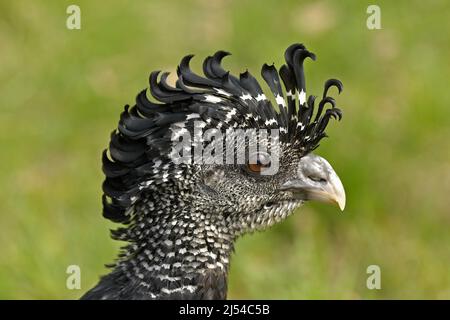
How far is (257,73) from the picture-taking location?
351 inches

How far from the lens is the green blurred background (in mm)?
7082

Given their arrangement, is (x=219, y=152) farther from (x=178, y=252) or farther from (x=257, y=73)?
(x=257, y=73)

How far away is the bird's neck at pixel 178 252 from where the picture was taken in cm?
462

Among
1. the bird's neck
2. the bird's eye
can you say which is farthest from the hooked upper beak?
the bird's neck

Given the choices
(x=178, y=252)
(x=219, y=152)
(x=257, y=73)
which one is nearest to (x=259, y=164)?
(x=219, y=152)

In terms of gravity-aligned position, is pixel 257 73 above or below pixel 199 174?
above

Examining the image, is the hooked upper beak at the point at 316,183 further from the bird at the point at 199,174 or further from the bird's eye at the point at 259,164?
the bird's eye at the point at 259,164

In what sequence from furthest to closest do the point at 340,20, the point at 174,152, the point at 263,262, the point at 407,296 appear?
the point at 340,20 → the point at 263,262 → the point at 407,296 → the point at 174,152

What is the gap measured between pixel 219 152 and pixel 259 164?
0.24 meters

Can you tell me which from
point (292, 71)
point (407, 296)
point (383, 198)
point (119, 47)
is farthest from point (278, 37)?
point (292, 71)

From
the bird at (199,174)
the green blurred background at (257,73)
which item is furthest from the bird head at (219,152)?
the green blurred background at (257,73)
